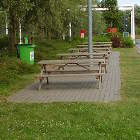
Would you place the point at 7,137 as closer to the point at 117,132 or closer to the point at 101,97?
the point at 117,132

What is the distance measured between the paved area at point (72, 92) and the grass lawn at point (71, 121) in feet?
2.15

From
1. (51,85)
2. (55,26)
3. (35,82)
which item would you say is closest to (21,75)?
(35,82)

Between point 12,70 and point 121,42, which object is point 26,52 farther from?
point 121,42

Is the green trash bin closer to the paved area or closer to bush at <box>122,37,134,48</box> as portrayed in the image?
the paved area

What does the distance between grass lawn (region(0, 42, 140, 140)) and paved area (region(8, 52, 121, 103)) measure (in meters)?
0.66

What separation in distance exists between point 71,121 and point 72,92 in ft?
12.0

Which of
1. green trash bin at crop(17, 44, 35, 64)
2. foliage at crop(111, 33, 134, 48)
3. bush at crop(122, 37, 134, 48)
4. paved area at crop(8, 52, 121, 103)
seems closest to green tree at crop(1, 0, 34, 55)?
green trash bin at crop(17, 44, 35, 64)

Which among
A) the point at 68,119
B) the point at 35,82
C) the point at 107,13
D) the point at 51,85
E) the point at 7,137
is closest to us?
the point at 7,137

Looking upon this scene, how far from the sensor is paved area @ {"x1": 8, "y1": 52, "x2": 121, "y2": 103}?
400 inches

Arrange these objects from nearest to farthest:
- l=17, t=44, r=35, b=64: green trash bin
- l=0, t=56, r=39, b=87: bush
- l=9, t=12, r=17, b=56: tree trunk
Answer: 1. l=0, t=56, r=39, b=87: bush
2. l=17, t=44, r=35, b=64: green trash bin
3. l=9, t=12, r=17, b=56: tree trunk

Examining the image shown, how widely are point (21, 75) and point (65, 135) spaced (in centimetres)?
926

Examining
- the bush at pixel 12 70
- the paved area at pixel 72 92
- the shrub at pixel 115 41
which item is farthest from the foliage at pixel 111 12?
the paved area at pixel 72 92

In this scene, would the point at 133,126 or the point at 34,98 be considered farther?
the point at 34,98

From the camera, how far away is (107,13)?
4819cm
